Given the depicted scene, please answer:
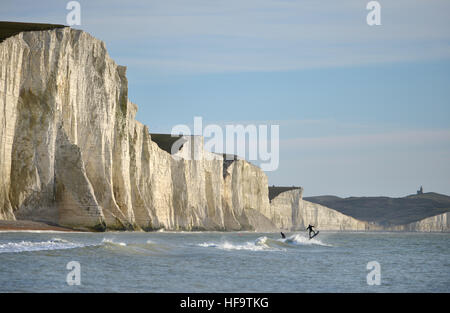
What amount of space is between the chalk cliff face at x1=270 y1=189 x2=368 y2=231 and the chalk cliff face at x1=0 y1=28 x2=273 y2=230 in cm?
5784

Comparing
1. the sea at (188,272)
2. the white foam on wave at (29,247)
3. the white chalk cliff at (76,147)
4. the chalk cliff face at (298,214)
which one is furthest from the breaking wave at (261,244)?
the chalk cliff face at (298,214)

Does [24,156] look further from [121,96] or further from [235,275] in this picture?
[235,275]

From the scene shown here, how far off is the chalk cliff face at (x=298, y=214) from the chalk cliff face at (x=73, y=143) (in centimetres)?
5784

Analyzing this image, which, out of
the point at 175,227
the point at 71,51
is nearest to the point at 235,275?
the point at 71,51

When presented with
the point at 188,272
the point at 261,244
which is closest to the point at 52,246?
the point at 188,272

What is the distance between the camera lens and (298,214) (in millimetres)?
144625

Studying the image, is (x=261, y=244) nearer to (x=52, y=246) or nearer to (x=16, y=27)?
(x=52, y=246)

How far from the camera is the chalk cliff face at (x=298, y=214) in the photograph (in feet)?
453

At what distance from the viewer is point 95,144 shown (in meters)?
58.3

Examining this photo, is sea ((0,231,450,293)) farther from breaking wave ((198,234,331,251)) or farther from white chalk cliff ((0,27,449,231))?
white chalk cliff ((0,27,449,231))

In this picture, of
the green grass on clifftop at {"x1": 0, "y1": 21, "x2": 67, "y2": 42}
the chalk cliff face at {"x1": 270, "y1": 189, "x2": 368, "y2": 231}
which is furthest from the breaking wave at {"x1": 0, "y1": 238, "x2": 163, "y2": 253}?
the chalk cliff face at {"x1": 270, "y1": 189, "x2": 368, "y2": 231}

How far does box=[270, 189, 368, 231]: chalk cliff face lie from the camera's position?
138m
